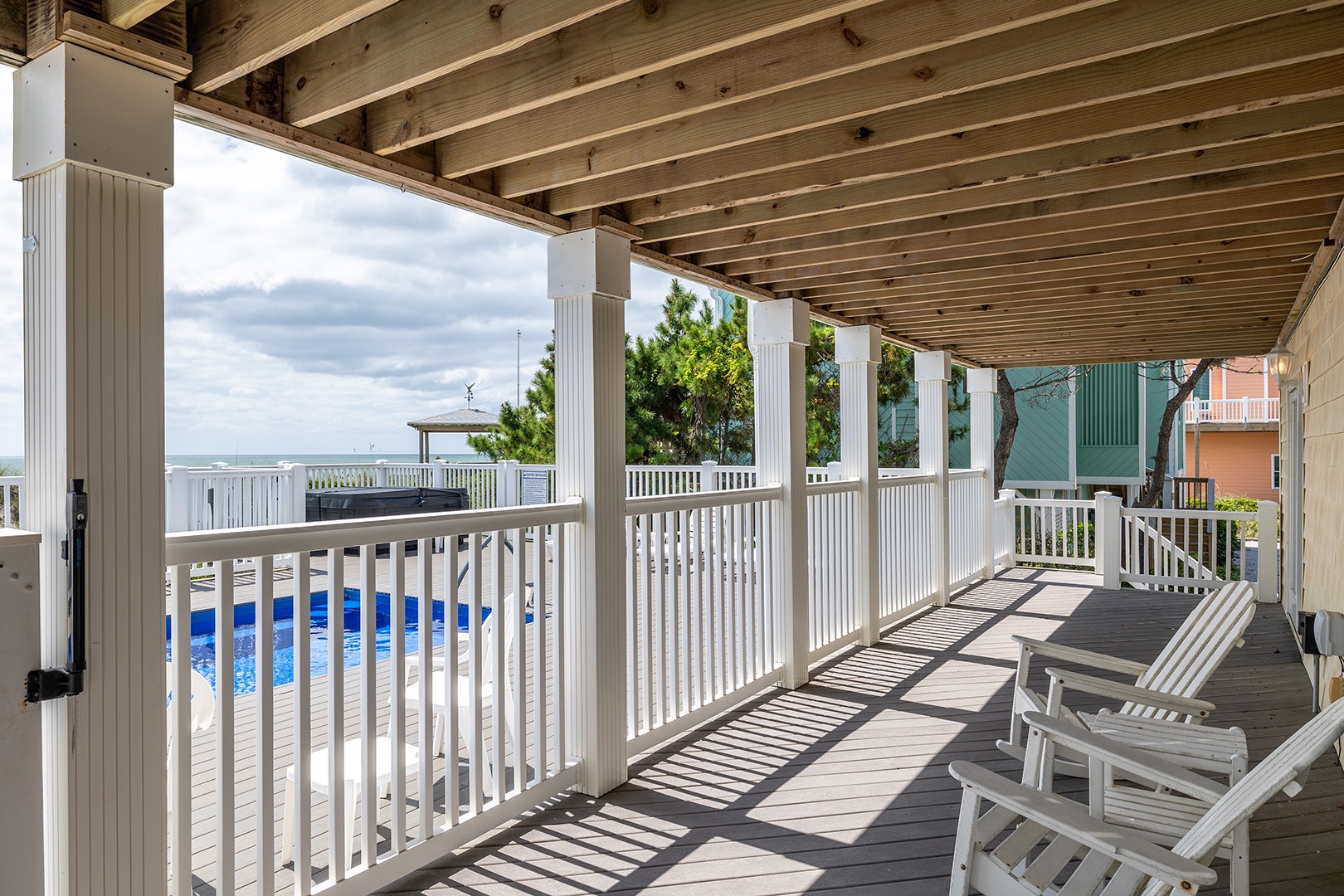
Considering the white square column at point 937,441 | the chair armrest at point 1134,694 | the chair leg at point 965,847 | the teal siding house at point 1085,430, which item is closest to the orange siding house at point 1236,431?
the teal siding house at point 1085,430

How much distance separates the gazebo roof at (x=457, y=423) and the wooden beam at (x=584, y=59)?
15.0 metres

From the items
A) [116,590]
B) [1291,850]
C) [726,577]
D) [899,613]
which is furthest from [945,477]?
[116,590]

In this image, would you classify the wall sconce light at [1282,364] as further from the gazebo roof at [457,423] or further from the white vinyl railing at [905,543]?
the gazebo roof at [457,423]

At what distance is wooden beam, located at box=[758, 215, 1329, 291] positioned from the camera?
3.64 m

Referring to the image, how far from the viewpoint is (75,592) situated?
1.69 m

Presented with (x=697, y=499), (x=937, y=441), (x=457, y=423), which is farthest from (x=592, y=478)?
(x=457, y=423)

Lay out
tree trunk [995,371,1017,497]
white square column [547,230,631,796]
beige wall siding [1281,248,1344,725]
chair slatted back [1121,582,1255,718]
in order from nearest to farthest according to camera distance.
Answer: chair slatted back [1121,582,1255,718] < white square column [547,230,631,796] < beige wall siding [1281,248,1344,725] < tree trunk [995,371,1017,497]

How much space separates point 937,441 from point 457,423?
41.9ft

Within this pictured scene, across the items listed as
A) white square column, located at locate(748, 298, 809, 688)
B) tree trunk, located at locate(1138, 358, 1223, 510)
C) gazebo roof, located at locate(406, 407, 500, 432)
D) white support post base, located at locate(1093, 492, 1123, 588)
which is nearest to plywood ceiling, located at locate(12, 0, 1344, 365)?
white square column, located at locate(748, 298, 809, 688)

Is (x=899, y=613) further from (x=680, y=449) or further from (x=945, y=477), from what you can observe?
(x=680, y=449)

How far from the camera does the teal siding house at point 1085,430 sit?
13.0 metres

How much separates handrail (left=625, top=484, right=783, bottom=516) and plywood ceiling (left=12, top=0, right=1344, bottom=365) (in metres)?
1.16

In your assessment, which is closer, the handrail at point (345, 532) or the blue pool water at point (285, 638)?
the handrail at point (345, 532)

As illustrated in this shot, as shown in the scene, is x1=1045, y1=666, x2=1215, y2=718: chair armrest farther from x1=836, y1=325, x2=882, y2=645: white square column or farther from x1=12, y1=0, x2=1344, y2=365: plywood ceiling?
x1=836, y1=325, x2=882, y2=645: white square column
